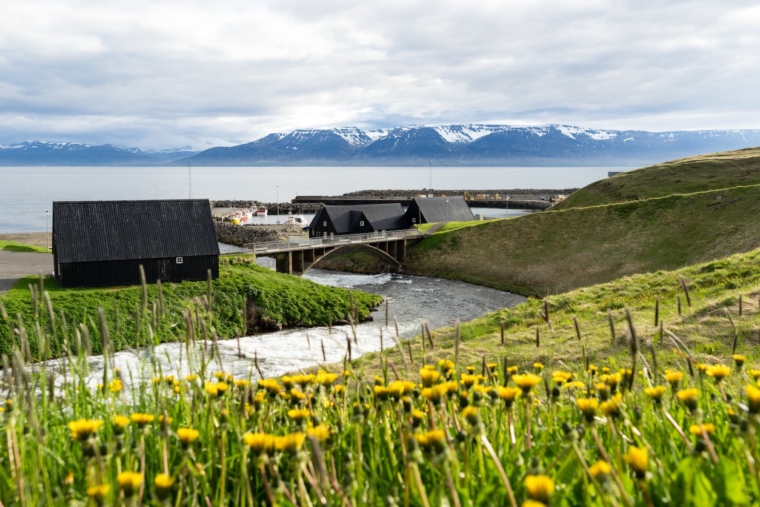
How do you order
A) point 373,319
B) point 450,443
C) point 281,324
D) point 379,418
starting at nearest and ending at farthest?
point 450,443, point 379,418, point 281,324, point 373,319

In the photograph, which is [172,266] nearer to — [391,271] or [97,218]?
[97,218]

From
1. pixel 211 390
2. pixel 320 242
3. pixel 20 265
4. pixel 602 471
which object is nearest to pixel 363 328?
pixel 320 242

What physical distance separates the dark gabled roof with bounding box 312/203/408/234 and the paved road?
105 feet

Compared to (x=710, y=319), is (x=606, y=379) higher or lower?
higher

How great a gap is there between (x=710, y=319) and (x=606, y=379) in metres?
15.5

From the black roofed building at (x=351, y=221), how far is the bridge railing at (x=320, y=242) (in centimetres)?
423

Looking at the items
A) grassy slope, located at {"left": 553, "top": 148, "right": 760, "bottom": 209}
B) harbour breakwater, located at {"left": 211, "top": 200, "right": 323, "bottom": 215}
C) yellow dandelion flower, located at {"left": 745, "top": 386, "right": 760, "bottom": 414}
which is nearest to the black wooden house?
grassy slope, located at {"left": 553, "top": 148, "right": 760, "bottom": 209}

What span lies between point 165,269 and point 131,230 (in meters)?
4.03

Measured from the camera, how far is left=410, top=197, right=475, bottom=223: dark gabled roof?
8219 cm

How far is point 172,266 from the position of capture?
45.1 m

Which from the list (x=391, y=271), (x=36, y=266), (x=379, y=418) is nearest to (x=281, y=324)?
(x=36, y=266)

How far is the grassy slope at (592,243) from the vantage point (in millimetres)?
54406

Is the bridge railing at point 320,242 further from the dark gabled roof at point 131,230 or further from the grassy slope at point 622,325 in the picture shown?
the grassy slope at point 622,325

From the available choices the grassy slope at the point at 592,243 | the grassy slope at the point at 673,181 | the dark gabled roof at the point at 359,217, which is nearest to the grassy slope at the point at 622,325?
the grassy slope at the point at 592,243
